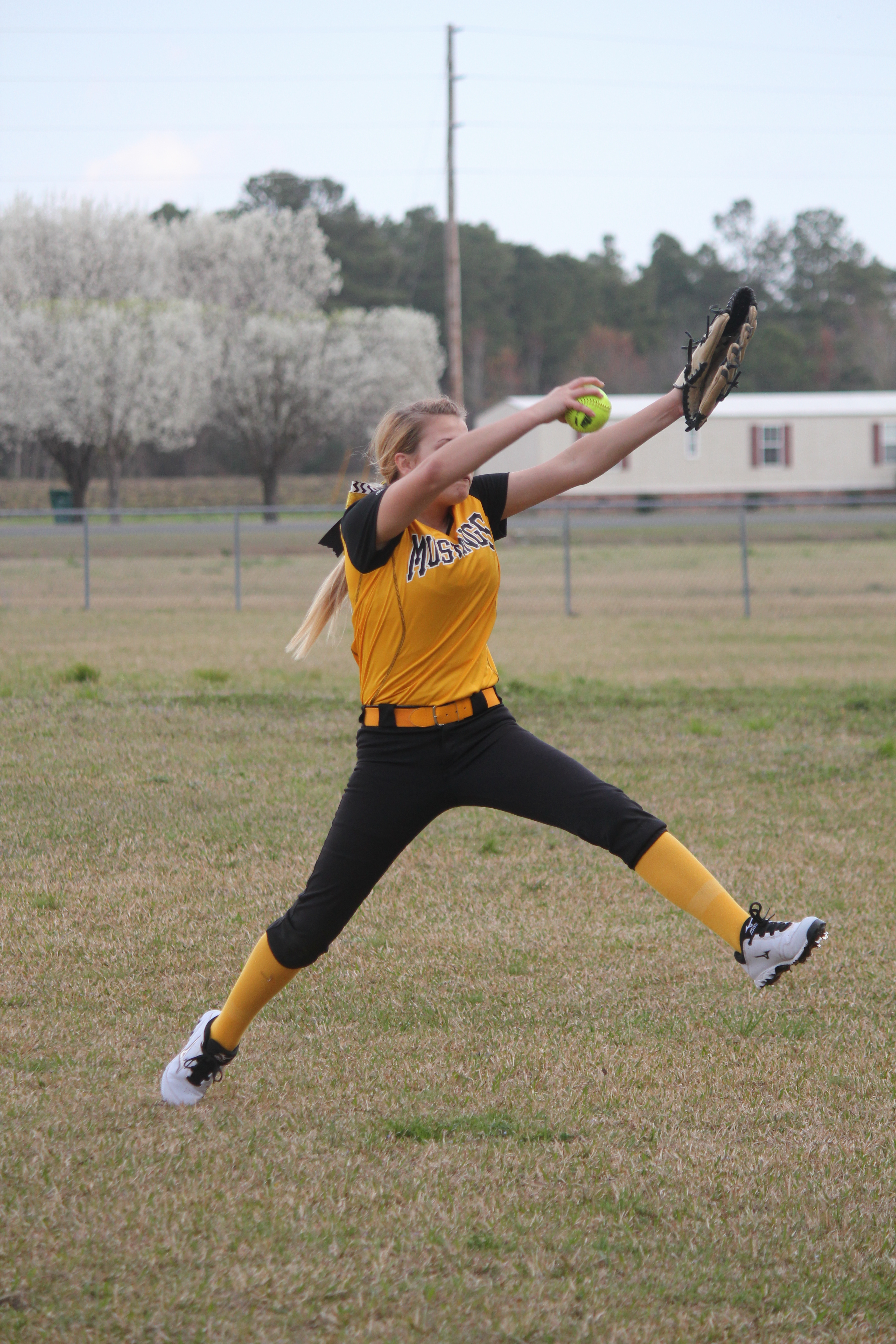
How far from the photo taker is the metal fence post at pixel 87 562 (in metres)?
18.9

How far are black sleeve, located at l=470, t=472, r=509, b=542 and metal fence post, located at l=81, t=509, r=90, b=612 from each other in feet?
51.7

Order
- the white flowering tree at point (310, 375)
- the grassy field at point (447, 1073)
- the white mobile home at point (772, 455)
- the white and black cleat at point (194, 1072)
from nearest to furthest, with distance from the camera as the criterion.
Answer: the grassy field at point (447, 1073) → the white and black cleat at point (194, 1072) → the white mobile home at point (772, 455) → the white flowering tree at point (310, 375)

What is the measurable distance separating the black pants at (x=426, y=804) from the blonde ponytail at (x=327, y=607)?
41cm

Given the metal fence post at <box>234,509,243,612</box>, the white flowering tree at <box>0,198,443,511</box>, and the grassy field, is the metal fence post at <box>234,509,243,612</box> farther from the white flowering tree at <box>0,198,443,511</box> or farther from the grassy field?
the white flowering tree at <box>0,198,443,511</box>

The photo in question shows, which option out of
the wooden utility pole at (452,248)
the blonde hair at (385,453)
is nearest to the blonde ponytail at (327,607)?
the blonde hair at (385,453)

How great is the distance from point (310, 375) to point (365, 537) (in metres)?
50.3

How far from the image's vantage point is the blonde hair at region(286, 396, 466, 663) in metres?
3.67

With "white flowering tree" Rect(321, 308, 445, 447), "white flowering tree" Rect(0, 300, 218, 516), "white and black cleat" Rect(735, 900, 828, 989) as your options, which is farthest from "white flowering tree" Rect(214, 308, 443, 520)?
"white and black cleat" Rect(735, 900, 828, 989)

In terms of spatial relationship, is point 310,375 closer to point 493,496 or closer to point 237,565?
point 237,565

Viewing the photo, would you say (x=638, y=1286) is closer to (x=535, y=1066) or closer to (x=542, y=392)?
(x=535, y=1066)

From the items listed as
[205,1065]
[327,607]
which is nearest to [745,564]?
[327,607]

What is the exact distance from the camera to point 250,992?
145 inches

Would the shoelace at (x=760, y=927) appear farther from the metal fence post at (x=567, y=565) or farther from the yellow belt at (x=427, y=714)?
the metal fence post at (x=567, y=565)

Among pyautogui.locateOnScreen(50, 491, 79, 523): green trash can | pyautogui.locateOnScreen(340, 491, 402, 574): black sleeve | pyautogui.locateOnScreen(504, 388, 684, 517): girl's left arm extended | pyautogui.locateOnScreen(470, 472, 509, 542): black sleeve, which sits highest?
pyautogui.locateOnScreen(50, 491, 79, 523): green trash can
